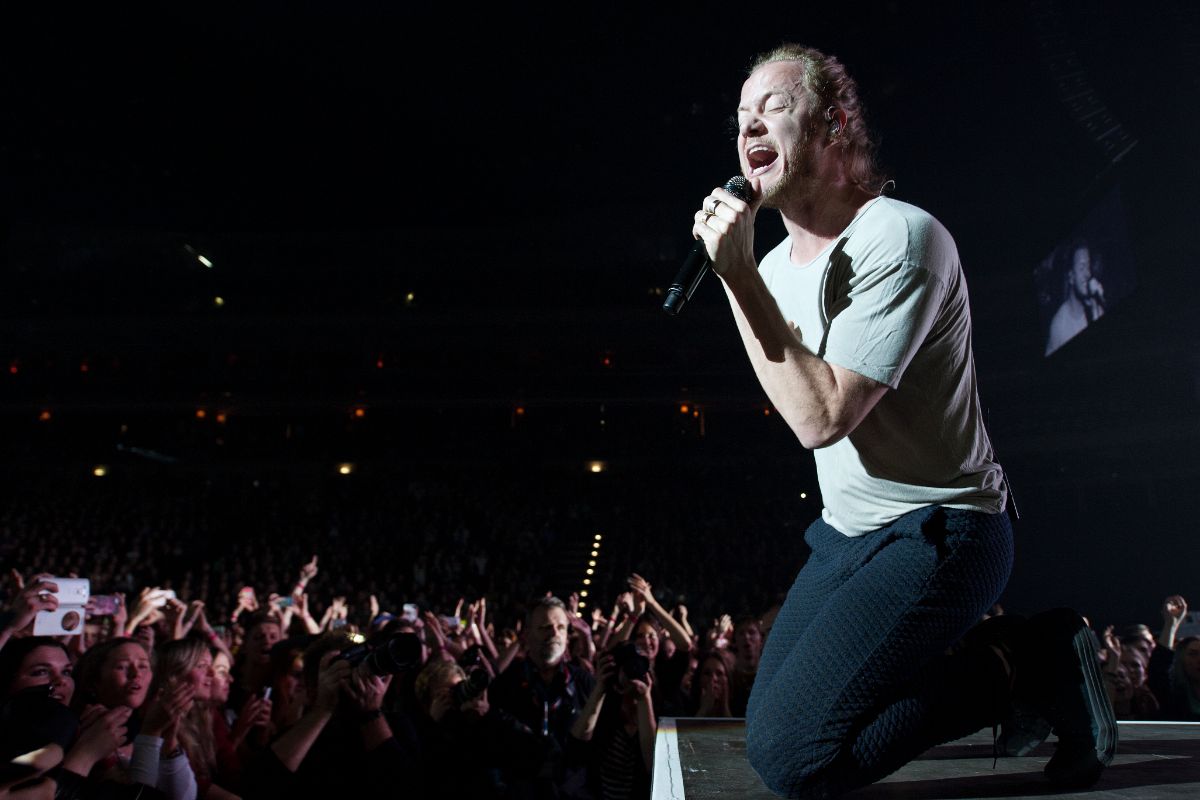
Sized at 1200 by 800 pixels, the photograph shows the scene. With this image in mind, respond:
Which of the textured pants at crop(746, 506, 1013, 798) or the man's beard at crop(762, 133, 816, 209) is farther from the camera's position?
the man's beard at crop(762, 133, 816, 209)

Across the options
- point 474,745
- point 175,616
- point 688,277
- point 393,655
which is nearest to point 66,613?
point 175,616

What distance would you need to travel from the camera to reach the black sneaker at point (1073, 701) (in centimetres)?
134

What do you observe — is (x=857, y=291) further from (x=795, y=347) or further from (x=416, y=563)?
(x=416, y=563)

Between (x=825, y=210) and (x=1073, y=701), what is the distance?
0.93 metres

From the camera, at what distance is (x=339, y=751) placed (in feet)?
8.14

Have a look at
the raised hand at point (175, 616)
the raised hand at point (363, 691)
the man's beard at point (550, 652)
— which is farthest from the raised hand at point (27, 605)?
the man's beard at point (550, 652)

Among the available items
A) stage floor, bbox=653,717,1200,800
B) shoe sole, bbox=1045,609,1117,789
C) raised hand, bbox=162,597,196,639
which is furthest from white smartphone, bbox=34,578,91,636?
shoe sole, bbox=1045,609,1117,789

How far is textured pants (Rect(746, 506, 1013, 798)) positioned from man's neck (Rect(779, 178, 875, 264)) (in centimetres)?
50

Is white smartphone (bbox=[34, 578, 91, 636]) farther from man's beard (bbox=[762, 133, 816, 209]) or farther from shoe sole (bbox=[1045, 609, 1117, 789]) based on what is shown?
shoe sole (bbox=[1045, 609, 1117, 789])

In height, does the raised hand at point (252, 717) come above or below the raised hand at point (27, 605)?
below

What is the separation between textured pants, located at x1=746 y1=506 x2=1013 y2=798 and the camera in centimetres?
126

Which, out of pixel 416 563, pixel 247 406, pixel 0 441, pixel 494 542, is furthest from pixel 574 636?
pixel 0 441

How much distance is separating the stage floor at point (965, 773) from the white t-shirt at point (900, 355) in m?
0.47

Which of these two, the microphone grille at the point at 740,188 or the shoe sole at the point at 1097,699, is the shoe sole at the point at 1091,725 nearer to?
the shoe sole at the point at 1097,699
